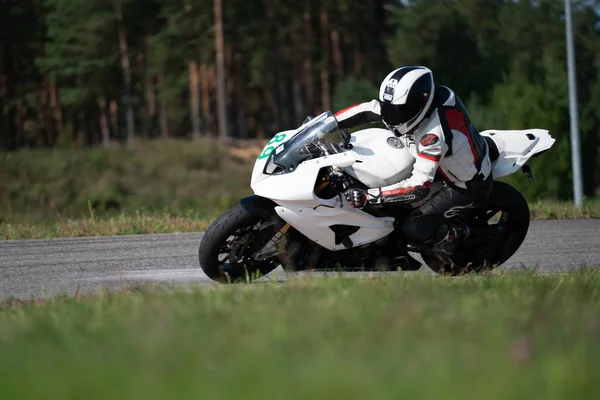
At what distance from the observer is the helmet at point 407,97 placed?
7758mm

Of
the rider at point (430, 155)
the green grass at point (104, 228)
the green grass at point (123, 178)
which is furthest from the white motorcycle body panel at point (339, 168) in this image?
the green grass at point (123, 178)

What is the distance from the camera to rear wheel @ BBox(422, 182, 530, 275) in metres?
8.47

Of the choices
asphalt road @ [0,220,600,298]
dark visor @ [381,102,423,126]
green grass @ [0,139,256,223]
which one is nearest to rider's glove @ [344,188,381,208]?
dark visor @ [381,102,423,126]

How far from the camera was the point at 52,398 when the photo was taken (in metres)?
3.50

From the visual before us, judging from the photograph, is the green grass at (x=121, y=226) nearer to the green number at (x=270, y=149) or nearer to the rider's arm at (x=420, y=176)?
the green number at (x=270, y=149)

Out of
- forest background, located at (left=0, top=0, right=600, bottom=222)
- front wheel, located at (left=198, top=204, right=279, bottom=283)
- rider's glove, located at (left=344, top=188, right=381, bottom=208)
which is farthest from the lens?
forest background, located at (left=0, top=0, right=600, bottom=222)

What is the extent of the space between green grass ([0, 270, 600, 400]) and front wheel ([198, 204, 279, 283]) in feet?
5.00

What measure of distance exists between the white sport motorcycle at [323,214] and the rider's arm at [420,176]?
171mm

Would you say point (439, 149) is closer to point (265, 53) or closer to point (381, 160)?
point (381, 160)

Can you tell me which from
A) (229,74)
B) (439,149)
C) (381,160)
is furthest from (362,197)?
(229,74)

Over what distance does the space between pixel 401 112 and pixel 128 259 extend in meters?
3.68

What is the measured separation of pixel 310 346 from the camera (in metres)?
4.17

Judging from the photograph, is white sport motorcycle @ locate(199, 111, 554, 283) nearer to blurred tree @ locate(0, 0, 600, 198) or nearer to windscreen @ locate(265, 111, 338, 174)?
windscreen @ locate(265, 111, 338, 174)

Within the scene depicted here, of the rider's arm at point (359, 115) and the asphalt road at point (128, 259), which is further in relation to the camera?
the asphalt road at point (128, 259)
